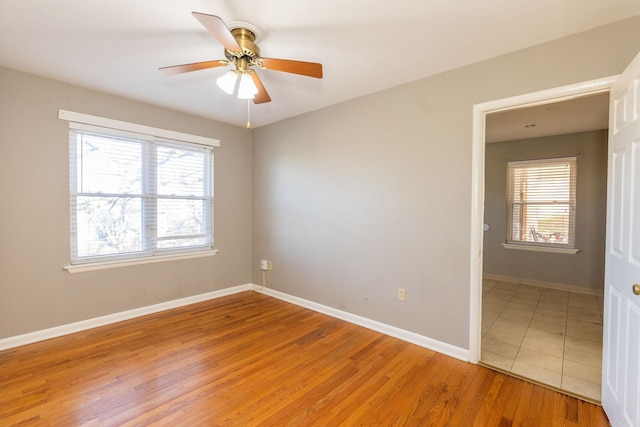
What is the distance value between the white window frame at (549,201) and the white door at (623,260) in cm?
332

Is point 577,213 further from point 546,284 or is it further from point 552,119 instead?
point 552,119

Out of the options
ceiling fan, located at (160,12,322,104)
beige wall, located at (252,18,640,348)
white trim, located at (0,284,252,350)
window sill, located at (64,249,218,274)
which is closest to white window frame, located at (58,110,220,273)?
window sill, located at (64,249,218,274)

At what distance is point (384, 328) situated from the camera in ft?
9.71

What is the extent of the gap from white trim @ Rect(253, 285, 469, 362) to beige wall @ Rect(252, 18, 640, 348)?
0.20 ft

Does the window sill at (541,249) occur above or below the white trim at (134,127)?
below

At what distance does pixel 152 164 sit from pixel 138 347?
2028mm

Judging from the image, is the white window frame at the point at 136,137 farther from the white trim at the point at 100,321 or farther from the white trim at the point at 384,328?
the white trim at the point at 384,328

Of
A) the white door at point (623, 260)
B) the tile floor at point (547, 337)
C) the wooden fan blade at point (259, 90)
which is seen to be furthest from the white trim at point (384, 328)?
the wooden fan blade at point (259, 90)

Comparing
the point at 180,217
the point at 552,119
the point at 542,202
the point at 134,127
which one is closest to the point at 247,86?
the point at 134,127

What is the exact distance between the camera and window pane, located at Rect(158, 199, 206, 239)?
360cm

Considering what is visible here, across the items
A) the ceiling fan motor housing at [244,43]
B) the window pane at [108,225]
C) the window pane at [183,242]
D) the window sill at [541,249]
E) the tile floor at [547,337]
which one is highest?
the ceiling fan motor housing at [244,43]

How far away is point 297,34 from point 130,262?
118 inches

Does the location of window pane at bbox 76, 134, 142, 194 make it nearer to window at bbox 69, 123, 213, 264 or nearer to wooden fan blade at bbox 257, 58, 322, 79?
window at bbox 69, 123, 213, 264

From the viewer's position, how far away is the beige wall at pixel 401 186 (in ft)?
7.07
